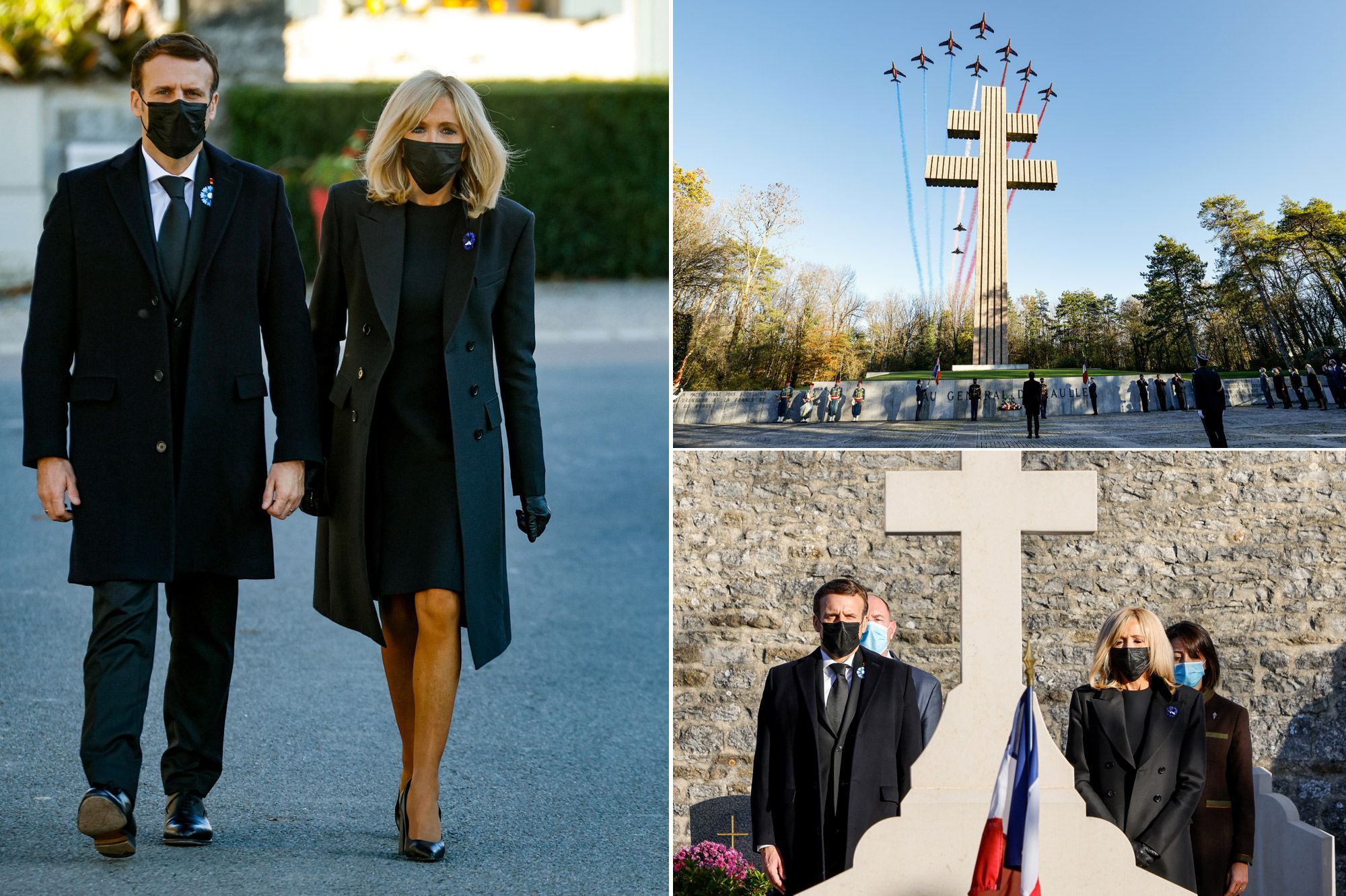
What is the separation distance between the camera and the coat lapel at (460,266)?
10.6 feet

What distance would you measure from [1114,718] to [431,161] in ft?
8.57

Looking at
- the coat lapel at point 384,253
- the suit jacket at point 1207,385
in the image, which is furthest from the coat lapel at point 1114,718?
the coat lapel at point 384,253

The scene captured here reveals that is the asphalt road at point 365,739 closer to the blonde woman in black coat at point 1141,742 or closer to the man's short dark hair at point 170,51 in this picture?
the blonde woman in black coat at point 1141,742

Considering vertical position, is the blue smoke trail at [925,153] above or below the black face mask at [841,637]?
above

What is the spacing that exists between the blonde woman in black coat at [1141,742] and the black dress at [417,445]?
211 centimetres

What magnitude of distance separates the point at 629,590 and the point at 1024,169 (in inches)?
94.4

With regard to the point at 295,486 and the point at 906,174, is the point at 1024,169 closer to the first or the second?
the point at 906,174

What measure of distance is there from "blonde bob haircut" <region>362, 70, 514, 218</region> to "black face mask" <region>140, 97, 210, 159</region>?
1.23 feet

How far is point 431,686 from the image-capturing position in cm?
328

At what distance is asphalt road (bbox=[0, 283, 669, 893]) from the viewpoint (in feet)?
10.9

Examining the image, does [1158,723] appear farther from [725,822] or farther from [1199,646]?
[725,822]

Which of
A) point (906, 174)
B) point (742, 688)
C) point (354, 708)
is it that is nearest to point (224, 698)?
point (354, 708)

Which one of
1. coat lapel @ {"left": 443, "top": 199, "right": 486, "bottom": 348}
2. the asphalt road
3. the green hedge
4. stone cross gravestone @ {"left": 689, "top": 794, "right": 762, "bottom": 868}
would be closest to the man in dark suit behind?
the asphalt road

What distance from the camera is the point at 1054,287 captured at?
5.74 meters
